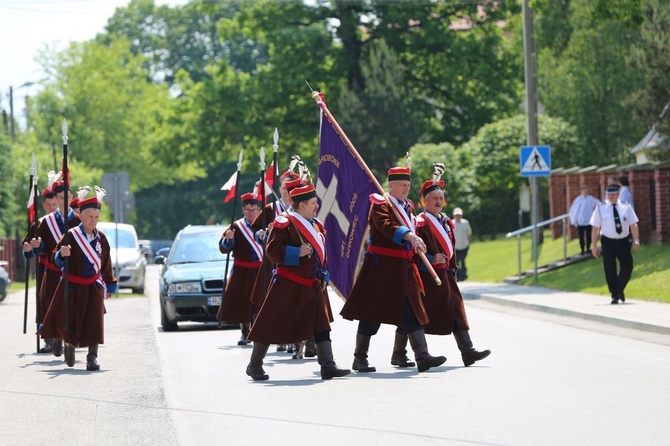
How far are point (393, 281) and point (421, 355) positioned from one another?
0.71 meters

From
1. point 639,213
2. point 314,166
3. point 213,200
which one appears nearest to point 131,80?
point 213,200

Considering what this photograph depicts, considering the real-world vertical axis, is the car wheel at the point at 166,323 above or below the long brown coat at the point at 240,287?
below

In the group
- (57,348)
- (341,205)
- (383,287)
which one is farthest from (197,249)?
(383,287)

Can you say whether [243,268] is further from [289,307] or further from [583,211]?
[583,211]

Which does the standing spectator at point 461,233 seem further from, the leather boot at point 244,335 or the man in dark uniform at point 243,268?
the leather boot at point 244,335

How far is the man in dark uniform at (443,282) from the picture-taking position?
13625 mm

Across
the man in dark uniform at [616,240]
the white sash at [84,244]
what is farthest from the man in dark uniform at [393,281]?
the man in dark uniform at [616,240]

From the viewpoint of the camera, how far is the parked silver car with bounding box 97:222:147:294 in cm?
3384

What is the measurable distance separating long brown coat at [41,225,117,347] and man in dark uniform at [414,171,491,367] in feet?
10.6

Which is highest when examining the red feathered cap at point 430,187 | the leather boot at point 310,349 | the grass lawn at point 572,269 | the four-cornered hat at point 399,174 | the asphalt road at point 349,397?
the four-cornered hat at point 399,174

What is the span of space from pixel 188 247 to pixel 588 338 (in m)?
7.18

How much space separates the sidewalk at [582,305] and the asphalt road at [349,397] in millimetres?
1170

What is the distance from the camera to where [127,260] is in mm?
34125

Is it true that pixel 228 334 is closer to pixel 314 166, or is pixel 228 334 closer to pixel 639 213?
pixel 639 213
